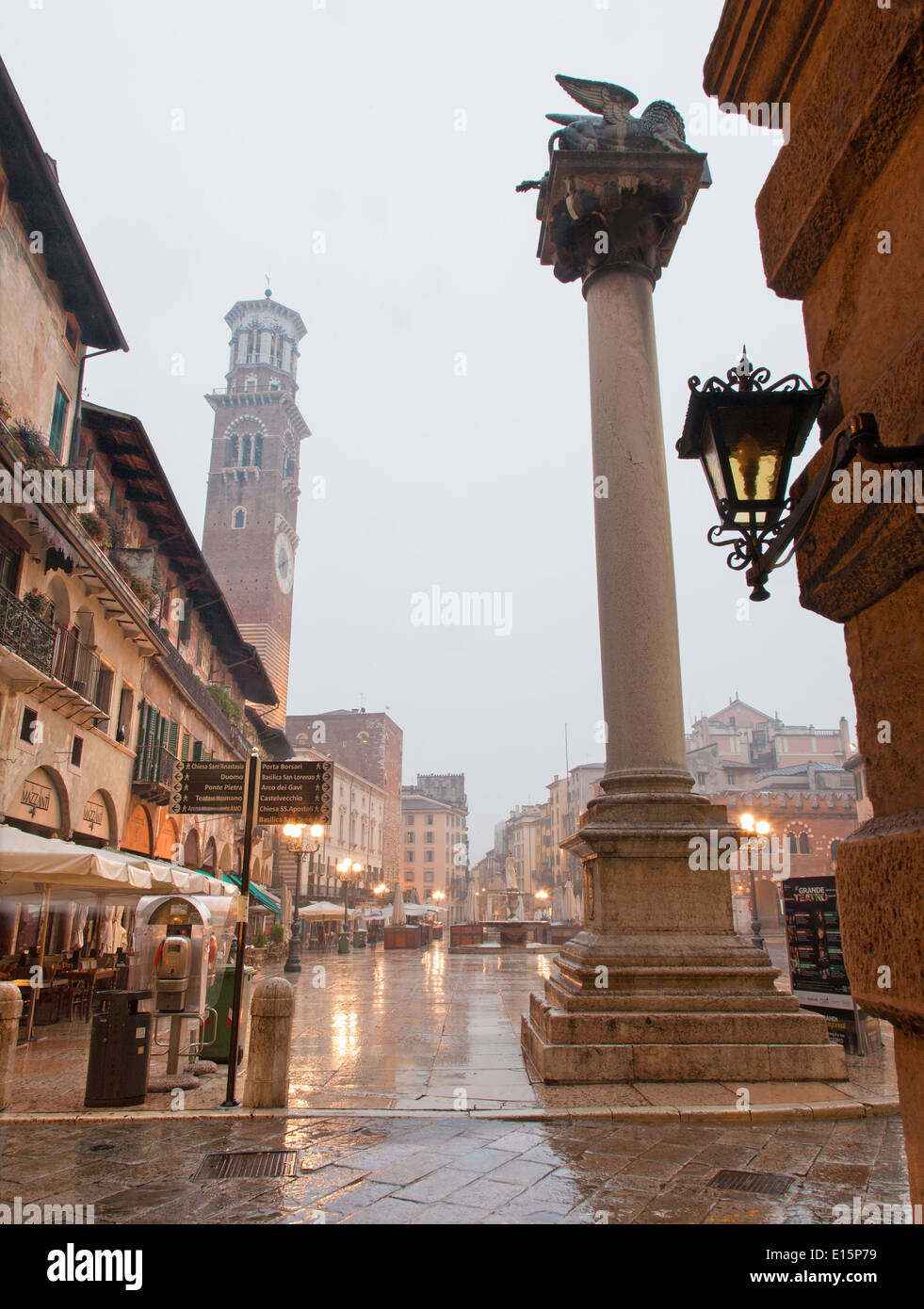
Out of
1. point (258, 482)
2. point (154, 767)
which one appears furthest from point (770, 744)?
point (154, 767)

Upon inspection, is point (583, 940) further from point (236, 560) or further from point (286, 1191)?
point (236, 560)

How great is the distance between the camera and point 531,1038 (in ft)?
27.0

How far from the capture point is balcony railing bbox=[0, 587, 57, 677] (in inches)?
518

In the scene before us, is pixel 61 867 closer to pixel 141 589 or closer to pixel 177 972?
pixel 177 972

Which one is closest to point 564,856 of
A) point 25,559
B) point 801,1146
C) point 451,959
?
point 451,959

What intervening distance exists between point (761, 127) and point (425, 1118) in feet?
21.0

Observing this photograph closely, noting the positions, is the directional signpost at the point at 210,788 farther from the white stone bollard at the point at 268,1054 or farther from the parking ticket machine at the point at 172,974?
the parking ticket machine at the point at 172,974

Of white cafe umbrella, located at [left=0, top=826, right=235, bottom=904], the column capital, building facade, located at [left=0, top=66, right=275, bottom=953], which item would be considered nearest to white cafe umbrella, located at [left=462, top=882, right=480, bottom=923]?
building facade, located at [left=0, top=66, right=275, bottom=953]

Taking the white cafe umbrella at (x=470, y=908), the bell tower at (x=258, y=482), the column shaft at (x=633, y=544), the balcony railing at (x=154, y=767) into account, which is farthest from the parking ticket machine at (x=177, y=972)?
the white cafe umbrella at (x=470, y=908)

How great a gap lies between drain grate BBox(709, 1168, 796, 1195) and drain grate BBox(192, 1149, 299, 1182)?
2.44 metres

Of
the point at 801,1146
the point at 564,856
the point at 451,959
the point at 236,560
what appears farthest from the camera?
the point at 564,856

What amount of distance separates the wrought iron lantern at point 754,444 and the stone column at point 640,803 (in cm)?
502
